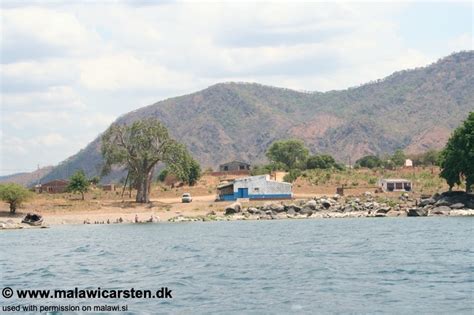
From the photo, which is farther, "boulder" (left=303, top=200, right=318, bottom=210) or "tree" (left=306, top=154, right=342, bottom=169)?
"tree" (left=306, top=154, right=342, bottom=169)

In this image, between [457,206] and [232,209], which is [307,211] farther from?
[457,206]

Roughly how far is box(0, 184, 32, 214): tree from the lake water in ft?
81.8

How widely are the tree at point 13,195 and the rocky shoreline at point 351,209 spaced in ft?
52.8

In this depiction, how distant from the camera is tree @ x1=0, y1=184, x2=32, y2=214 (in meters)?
85.0

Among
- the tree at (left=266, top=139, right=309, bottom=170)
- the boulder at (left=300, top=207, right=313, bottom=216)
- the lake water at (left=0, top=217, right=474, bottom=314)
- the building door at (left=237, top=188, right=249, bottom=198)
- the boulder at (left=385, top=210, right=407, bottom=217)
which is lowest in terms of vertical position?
the lake water at (left=0, top=217, right=474, bottom=314)

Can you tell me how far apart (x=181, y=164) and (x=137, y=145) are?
18.4 feet

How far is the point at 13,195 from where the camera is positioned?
8538cm

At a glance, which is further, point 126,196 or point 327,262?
point 126,196

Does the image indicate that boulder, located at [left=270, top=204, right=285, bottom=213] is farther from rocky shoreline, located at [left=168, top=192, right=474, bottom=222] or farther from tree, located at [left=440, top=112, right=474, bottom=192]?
tree, located at [left=440, top=112, right=474, bottom=192]

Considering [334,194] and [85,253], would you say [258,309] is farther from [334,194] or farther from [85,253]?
[334,194]

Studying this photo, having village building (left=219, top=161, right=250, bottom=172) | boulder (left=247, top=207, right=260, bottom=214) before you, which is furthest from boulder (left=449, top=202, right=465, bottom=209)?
village building (left=219, top=161, right=250, bottom=172)

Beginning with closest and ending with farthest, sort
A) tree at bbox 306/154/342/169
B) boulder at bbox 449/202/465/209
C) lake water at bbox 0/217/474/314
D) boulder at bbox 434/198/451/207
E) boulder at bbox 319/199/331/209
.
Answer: lake water at bbox 0/217/474/314 < boulder at bbox 449/202/465/209 < boulder at bbox 434/198/451/207 < boulder at bbox 319/199/331/209 < tree at bbox 306/154/342/169

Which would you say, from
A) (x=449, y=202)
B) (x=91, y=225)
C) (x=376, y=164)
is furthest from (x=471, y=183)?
(x=376, y=164)

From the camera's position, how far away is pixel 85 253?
1818 inches
